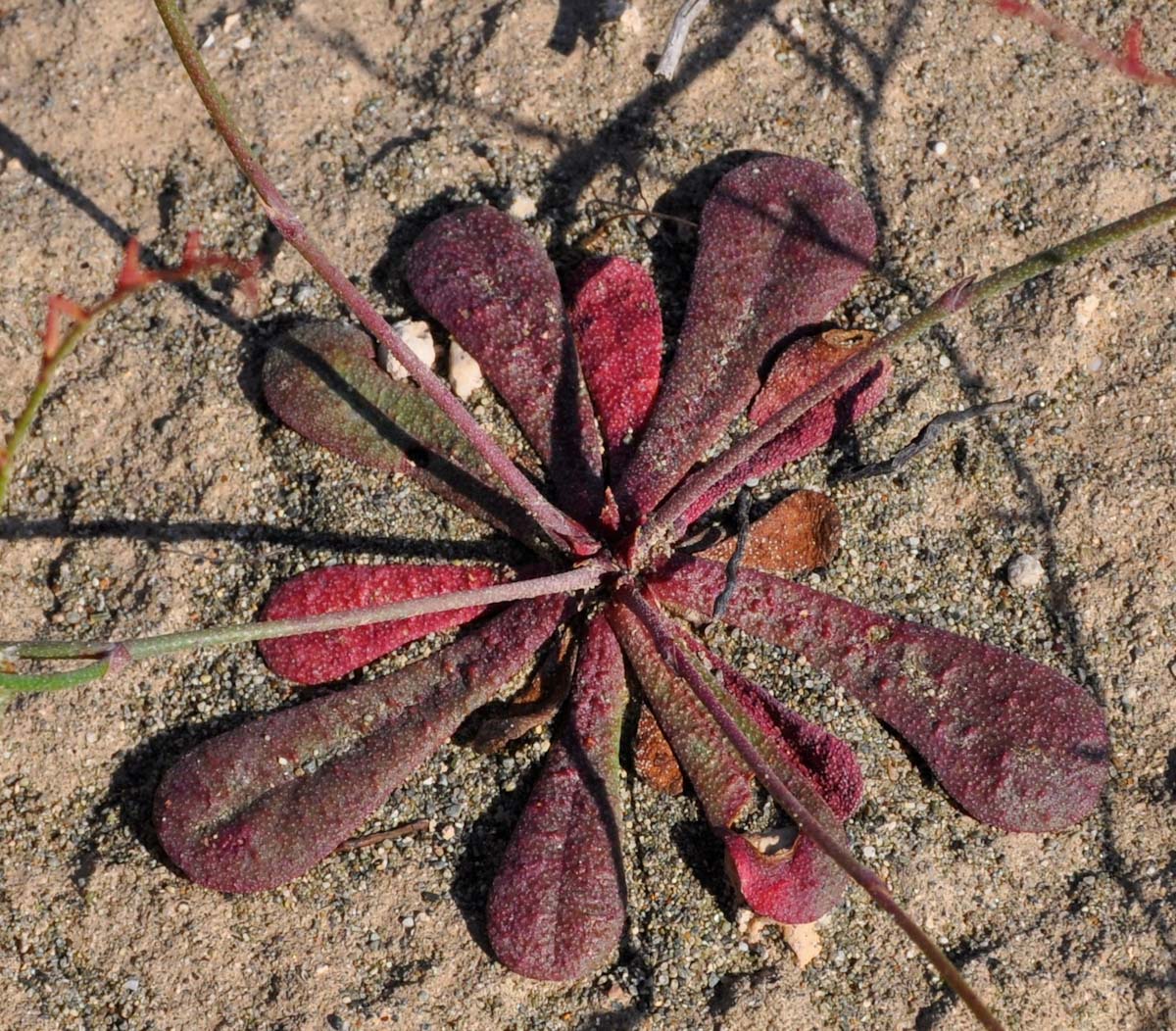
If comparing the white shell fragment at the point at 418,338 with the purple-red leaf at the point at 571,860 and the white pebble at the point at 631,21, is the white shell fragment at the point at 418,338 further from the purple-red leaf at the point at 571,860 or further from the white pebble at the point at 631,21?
the white pebble at the point at 631,21

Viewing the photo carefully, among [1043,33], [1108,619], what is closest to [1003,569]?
[1108,619]

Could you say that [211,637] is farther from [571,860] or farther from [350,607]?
[571,860]

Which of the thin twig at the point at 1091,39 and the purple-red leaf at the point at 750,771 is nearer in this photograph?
the purple-red leaf at the point at 750,771

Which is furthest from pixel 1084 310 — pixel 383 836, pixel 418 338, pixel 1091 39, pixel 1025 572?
pixel 383 836

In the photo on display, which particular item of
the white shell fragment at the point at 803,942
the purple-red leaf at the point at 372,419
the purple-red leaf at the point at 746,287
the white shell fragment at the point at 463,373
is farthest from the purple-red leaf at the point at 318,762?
the white shell fragment at the point at 803,942

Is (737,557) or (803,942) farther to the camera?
(737,557)

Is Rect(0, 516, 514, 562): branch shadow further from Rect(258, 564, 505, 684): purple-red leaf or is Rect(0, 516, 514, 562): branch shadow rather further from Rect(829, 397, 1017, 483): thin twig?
Rect(829, 397, 1017, 483): thin twig
